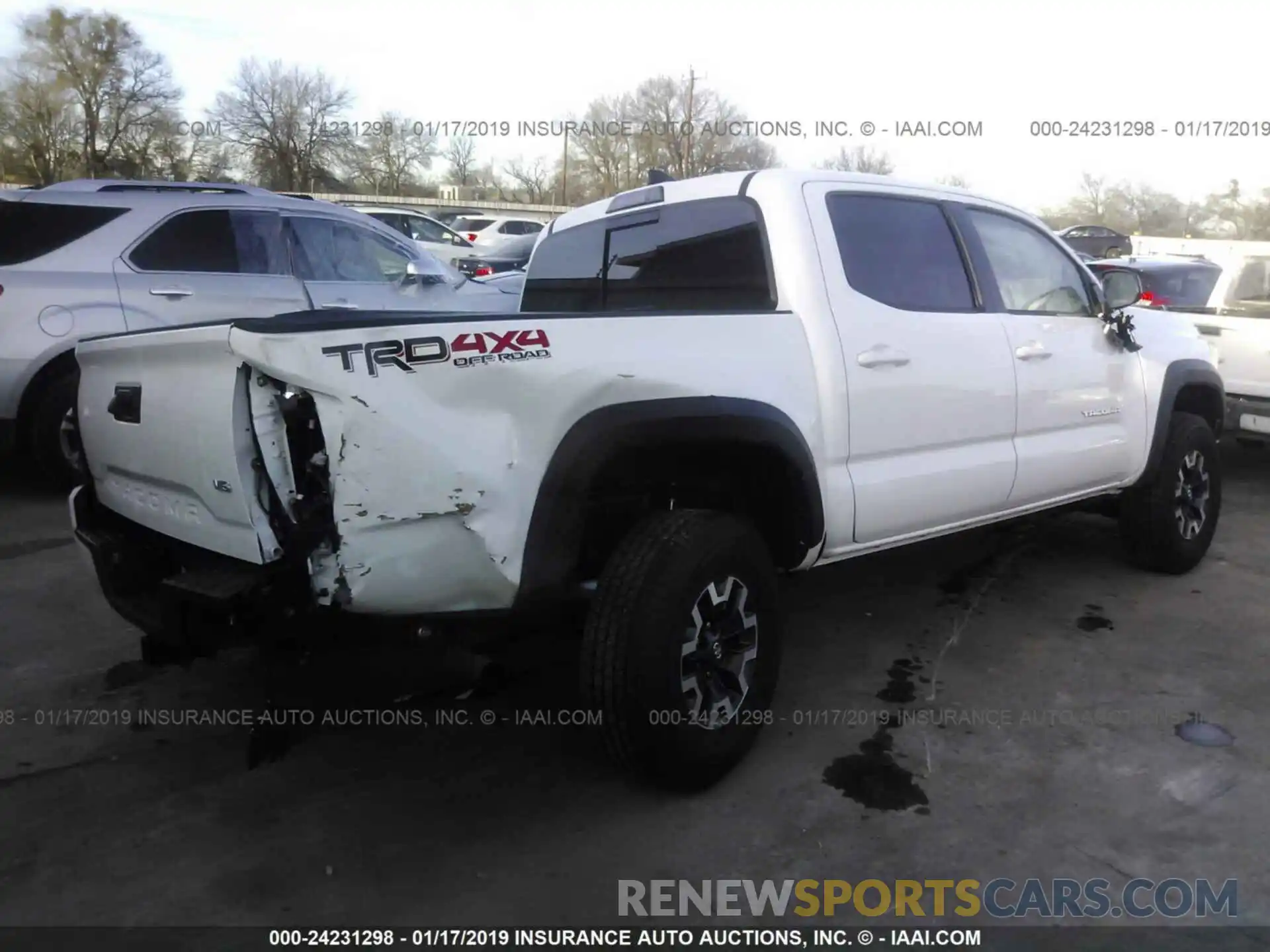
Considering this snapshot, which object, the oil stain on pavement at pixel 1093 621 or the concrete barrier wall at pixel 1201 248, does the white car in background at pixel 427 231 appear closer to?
the concrete barrier wall at pixel 1201 248

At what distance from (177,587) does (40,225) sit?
4.43m

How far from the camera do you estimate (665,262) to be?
12.6 ft

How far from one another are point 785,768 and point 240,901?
1626mm

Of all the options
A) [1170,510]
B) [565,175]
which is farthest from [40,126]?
[1170,510]

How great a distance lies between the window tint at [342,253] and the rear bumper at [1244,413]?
615 centimetres

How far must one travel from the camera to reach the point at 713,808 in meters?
2.97

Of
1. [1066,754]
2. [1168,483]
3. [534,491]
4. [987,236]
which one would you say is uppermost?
[987,236]

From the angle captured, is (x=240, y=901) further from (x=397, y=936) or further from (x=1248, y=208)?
(x=1248, y=208)

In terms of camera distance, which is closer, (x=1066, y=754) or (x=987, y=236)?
(x=1066, y=754)

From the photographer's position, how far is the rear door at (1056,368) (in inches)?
162

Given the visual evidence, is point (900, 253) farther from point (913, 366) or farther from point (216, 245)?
point (216, 245)

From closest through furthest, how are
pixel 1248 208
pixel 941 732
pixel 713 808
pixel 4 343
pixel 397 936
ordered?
pixel 397 936 < pixel 713 808 < pixel 941 732 < pixel 4 343 < pixel 1248 208

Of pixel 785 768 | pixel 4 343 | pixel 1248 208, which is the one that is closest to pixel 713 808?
pixel 785 768

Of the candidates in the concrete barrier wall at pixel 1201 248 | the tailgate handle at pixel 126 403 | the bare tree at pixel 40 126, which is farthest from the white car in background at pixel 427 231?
the bare tree at pixel 40 126
